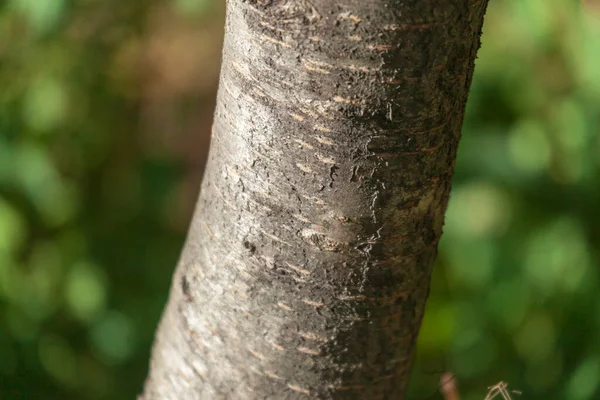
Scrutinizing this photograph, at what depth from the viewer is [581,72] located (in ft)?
5.67

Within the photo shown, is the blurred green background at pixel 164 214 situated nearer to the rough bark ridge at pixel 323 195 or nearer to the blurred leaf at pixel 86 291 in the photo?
the blurred leaf at pixel 86 291

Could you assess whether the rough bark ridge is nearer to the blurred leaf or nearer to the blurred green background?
the blurred green background

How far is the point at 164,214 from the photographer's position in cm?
223

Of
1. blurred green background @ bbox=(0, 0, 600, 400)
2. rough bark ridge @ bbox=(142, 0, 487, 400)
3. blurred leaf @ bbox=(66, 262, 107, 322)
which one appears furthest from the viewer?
blurred leaf @ bbox=(66, 262, 107, 322)

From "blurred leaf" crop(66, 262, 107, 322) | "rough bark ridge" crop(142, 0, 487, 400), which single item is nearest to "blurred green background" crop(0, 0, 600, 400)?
"blurred leaf" crop(66, 262, 107, 322)

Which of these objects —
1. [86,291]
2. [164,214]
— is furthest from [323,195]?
[164,214]

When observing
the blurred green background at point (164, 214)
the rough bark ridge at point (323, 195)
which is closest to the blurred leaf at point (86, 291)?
the blurred green background at point (164, 214)

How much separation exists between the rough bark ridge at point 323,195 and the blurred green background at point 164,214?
3.07 feet

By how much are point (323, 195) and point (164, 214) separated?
1659mm

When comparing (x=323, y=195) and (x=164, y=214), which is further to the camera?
(x=164, y=214)

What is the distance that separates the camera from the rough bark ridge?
1.87ft

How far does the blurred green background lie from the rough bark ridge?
94 cm

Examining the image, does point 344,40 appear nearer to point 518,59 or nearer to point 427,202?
point 427,202

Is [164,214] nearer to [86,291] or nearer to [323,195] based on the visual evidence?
[86,291]
